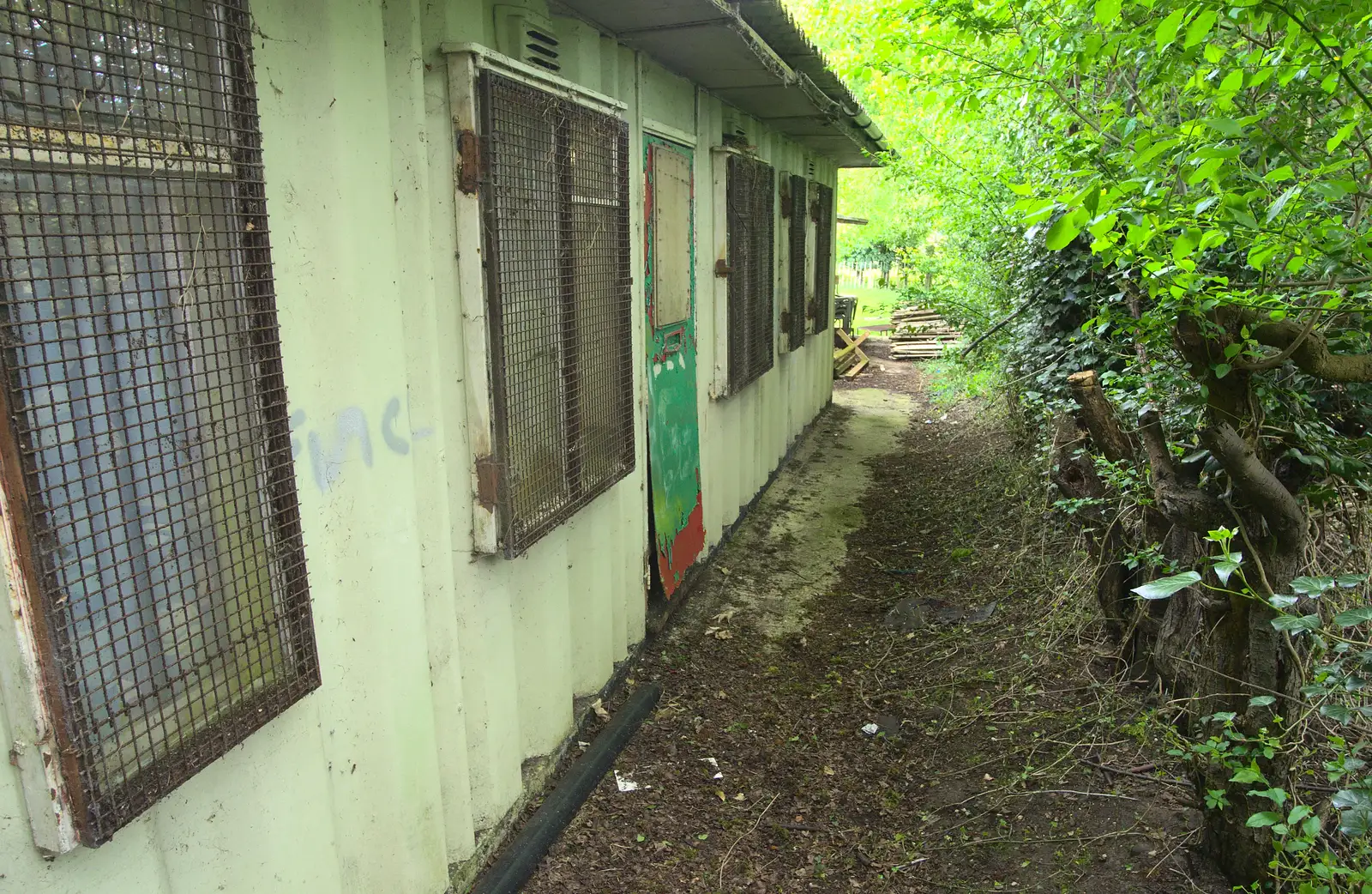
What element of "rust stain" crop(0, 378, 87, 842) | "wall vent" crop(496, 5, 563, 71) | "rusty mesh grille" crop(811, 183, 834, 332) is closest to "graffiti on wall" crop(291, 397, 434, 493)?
"rust stain" crop(0, 378, 87, 842)

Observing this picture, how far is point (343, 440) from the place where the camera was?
233 centimetres

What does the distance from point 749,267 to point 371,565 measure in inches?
193

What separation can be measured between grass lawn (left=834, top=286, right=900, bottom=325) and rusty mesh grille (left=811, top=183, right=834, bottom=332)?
170 inches

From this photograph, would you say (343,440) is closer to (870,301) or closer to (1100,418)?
(1100,418)

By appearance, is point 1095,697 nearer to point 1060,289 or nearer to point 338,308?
point 1060,289

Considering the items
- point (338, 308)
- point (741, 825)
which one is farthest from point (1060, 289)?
point (338, 308)

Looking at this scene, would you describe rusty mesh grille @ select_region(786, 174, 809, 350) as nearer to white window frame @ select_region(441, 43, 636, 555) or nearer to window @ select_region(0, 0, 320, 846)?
white window frame @ select_region(441, 43, 636, 555)

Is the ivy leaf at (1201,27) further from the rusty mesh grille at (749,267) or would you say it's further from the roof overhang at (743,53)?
the rusty mesh grille at (749,267)

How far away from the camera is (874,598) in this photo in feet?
18.9

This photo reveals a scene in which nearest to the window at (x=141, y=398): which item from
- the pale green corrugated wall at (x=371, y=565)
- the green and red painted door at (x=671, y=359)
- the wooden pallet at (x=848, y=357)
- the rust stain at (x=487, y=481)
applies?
the pale green corrugated wall at (x=371, y=565)

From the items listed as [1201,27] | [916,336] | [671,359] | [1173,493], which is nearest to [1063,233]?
[1201,27]

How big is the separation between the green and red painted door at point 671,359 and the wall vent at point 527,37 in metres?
1.18

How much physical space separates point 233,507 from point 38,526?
50 cm

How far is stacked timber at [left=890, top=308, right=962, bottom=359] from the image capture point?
17.0 metres
